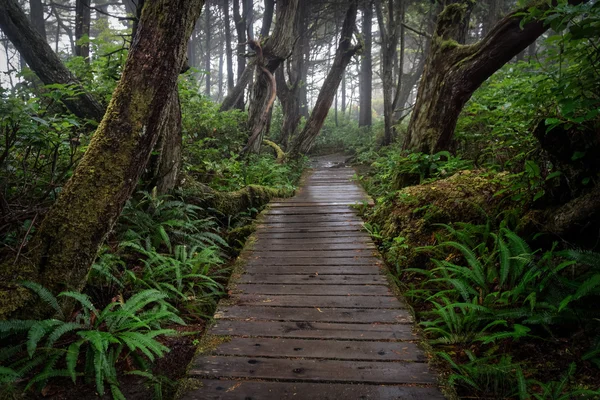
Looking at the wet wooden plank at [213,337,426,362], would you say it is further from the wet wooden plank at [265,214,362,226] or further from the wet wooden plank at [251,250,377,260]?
the wet wooden plank at [265,214,362,226]

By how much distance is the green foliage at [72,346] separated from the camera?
234cm

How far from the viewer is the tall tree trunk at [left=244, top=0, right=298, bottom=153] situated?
1188 cm

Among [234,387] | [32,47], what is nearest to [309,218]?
[234,387]

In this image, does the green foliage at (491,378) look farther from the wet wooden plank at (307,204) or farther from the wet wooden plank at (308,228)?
the wet wooden plank at (307,204)

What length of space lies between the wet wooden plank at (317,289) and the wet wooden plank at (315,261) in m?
0.68

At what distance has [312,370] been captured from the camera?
2.63 metres

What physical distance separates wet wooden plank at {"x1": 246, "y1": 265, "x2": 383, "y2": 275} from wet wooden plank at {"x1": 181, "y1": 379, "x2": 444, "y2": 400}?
208 centimetres

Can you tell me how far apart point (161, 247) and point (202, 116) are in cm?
604

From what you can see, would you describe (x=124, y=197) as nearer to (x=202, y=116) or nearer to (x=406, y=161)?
(x=406, y=161)

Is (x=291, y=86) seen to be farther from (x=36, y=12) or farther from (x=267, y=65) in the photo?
(x=36, y=12)

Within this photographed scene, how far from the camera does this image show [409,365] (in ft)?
8.86

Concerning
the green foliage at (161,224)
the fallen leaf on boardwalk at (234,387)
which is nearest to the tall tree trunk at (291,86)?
the green foliage at (161,224)

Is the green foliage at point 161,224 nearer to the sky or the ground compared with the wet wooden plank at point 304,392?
nearer to the sky

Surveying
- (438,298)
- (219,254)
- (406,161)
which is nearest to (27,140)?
(219,254)
